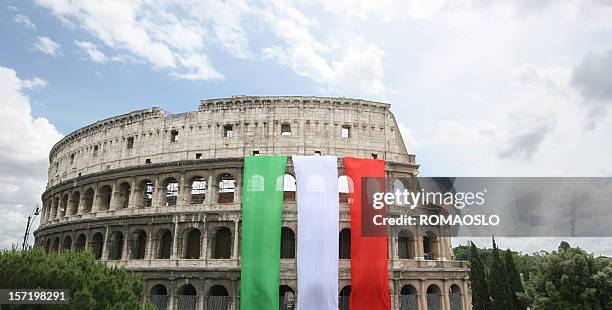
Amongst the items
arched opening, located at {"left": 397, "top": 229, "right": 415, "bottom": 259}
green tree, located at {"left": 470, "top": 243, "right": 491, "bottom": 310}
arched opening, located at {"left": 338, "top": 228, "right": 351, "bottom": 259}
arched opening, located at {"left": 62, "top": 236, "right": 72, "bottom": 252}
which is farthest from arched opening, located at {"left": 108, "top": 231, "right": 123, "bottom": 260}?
green tree, located at {"left": 470, "top": 243, "right": 491, "bottom": 310}

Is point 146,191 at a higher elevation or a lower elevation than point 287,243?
higher

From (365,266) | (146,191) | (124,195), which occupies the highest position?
(146,191)

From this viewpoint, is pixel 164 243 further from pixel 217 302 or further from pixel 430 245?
pixel 430 245

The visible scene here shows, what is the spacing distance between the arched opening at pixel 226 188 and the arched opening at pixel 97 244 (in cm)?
951

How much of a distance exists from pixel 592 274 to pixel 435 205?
1009 cm

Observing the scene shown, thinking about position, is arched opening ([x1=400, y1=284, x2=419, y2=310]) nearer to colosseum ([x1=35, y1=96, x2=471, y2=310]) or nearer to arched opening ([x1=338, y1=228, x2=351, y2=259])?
colosseum ([x1=35, y1=96, x2=471, y2=310])

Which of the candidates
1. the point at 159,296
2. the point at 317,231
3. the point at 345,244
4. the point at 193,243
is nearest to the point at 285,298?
the point at 345,244

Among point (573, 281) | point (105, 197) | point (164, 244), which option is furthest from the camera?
point (105, 197)

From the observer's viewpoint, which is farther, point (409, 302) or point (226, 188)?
point (226, 188)

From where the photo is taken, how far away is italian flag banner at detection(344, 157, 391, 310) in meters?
25.6

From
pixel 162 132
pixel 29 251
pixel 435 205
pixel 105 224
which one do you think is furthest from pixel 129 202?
pixel 435 205

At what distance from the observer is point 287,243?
91.0 ft

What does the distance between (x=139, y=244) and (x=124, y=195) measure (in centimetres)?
379

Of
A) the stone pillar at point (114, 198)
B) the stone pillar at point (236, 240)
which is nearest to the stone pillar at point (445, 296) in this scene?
the stone pillar at point (236, 240)
